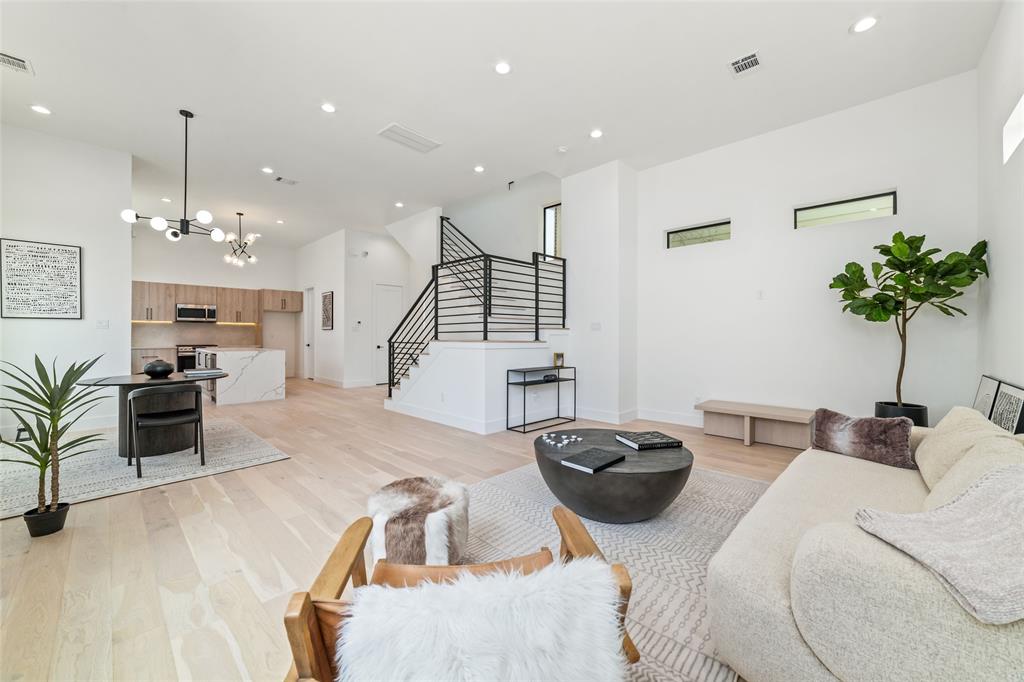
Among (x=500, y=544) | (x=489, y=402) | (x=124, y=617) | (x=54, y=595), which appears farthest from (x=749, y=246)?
(x=54, y=595)

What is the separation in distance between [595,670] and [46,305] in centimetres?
686

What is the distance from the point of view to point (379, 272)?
9.60m

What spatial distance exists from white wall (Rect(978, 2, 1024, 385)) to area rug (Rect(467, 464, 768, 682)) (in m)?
1.94

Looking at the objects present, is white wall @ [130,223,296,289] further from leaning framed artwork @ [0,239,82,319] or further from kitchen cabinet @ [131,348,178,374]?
leaning framed artwork @ [0,239,82,319]

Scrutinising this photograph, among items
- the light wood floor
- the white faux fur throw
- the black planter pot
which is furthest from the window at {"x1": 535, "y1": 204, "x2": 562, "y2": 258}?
the white faux fur throw

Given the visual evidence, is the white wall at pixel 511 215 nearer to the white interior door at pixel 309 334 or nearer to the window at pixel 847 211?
the window at pixel 847 211

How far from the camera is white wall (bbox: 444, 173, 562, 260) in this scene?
281 inches

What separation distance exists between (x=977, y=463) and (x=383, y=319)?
9.54m

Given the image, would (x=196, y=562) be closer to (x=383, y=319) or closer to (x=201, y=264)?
(x=383, y=319)

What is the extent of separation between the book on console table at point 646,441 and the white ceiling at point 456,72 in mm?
3100

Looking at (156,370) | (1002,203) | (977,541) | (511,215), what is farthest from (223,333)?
(1002,203)

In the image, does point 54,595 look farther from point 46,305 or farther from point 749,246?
point 749,246

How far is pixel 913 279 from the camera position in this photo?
3.37 meters

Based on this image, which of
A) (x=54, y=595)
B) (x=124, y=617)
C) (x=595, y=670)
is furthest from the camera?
(x=54, y=595)
